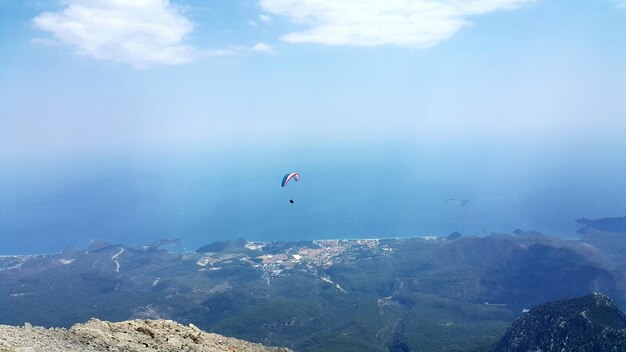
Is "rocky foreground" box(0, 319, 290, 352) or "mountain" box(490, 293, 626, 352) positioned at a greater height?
"rocky foreground" box(0, 319, 290, 352)

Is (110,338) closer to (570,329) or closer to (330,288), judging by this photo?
(570,329)

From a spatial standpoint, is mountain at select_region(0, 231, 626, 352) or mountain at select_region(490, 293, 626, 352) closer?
mountain at select_region(490, 293, 626, 352)

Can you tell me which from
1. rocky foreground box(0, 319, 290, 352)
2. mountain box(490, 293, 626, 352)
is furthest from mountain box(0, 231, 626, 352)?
rocky foreground box(0, 319, 290, 352)

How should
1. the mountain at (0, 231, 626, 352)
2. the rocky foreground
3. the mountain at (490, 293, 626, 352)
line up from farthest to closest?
the mountain at (0, 231, 626, 352)
the mountain at (490, 293, 626, 352)
the rocky foreground

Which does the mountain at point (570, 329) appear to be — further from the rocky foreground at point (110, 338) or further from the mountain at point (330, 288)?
the rocky foreground at point (110, 338)

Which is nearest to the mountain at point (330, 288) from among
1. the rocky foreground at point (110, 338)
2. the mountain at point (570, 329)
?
the mountain at point (570, 329)

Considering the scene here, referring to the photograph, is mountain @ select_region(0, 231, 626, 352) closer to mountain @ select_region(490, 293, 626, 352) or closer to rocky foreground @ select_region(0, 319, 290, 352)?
mountain @ select_region(490, 293, 626, 352)
